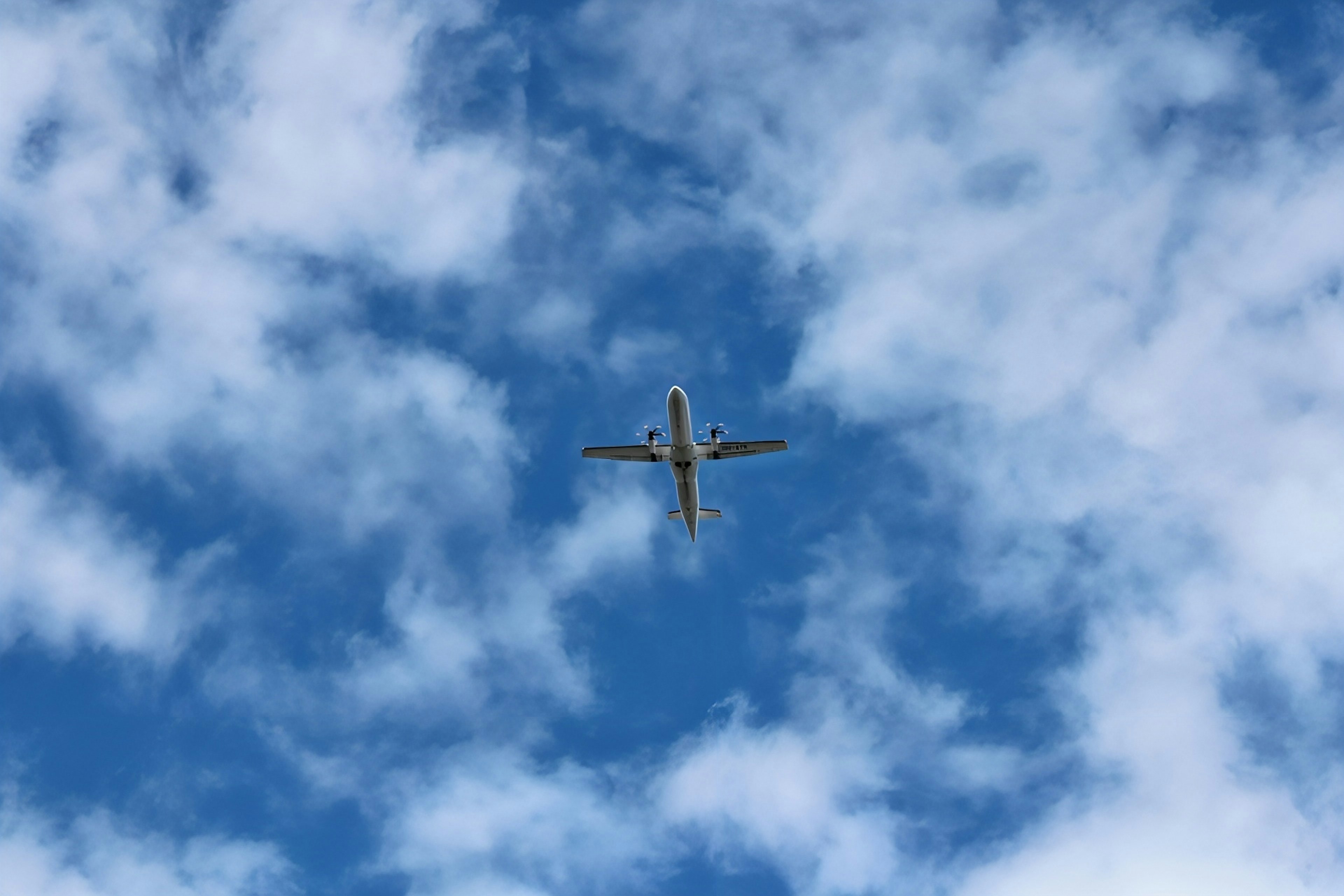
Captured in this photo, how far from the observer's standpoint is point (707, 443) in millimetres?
147500

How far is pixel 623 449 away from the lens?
148375mm

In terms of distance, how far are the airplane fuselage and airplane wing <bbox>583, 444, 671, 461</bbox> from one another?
272 centimetres

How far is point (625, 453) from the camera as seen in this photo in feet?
487

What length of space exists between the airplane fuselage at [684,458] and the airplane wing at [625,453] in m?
2.72

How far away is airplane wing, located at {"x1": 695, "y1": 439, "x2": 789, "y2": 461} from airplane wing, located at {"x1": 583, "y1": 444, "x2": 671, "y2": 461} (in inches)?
179

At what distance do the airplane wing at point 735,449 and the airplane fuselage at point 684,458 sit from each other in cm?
143

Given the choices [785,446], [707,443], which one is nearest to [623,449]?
[707,443]

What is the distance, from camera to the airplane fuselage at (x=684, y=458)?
13700 cm

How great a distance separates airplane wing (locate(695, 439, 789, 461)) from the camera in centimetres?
14700

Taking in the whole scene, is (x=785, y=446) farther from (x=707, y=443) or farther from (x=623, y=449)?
(x=623, y=449)

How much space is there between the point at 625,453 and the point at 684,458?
8047 millimetres

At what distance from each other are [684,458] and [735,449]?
7.44 meters

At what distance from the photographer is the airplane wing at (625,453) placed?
148 metres

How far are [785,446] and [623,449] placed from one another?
20205 mm
